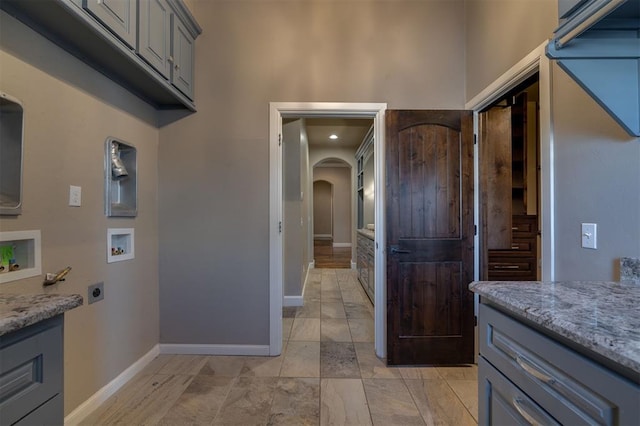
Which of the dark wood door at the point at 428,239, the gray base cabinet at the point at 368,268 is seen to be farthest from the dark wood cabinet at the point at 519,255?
the gray base cabinet at the point at 368,268

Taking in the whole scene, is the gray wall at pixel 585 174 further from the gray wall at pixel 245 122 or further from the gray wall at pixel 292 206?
the gray wall at pixel 292 206

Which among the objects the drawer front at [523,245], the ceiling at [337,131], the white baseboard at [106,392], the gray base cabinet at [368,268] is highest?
the ceiling at [337,131]

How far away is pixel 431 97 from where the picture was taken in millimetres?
2471

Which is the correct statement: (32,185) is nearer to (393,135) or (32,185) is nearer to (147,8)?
(147,8)

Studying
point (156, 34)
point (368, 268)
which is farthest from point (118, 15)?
point (368, 268)

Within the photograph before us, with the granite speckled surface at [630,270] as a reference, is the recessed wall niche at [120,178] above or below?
above

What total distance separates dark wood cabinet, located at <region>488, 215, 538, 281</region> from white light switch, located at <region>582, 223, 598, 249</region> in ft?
6.68

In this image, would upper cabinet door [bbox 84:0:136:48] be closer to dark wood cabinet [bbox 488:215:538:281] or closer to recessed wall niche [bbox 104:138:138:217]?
recessed wall niche [bbox 104:138:138:217]

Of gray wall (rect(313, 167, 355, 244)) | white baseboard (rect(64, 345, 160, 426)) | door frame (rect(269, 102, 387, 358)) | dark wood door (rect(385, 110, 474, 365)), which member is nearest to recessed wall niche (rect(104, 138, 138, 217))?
door frame (rect(269, 102, 387, 358))

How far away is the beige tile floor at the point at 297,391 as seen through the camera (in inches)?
66.9

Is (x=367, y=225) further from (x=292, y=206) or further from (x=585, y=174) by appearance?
(x=585, y=174)

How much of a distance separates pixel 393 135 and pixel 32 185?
2.27 m

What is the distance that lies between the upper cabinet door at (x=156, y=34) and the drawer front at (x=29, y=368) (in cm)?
162

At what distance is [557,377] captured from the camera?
75 centimetres
